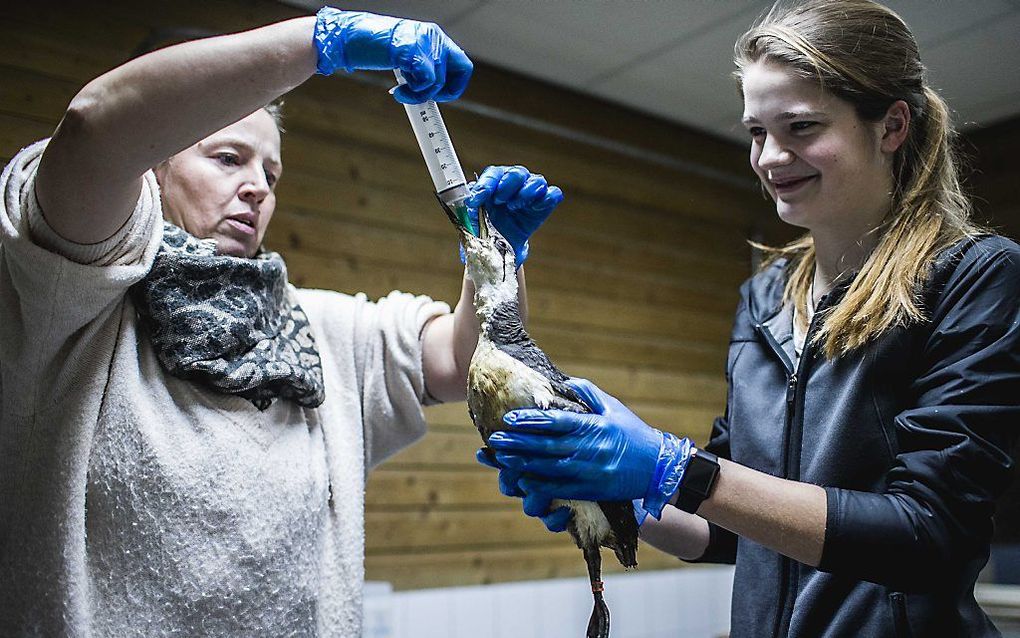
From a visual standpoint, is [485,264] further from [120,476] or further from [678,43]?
[678,43]

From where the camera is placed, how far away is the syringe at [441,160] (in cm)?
121

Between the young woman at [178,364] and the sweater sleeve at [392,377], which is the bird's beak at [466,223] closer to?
the young woman at [178,364]

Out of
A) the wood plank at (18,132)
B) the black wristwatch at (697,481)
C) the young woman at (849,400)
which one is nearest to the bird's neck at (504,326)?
the young woman at (849,400)

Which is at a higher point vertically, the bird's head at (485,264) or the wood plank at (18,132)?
the wood plank at (18,132)

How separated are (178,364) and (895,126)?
110 cm

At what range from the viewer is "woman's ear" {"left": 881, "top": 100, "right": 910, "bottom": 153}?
1221 mm

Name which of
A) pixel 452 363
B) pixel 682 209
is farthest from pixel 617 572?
pixel 452 363

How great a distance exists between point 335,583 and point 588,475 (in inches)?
20.4

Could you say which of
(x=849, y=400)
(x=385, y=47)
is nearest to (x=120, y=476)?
(x=385, y=47)

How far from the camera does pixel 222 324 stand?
1.24m

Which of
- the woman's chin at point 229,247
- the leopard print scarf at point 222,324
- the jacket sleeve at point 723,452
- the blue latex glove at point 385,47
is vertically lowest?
the jacket sleeve at point 723,452

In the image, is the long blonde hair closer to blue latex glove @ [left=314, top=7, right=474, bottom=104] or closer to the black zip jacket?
the black zip jacket

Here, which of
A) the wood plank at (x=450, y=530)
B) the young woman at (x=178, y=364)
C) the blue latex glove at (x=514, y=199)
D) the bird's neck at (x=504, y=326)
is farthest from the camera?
the wood plank at (x=450, y=530)

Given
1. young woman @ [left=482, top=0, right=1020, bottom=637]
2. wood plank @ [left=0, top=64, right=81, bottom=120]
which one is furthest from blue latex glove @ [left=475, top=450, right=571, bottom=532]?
wood plank @ [left=0, top=64, right=81, bottom=120]
